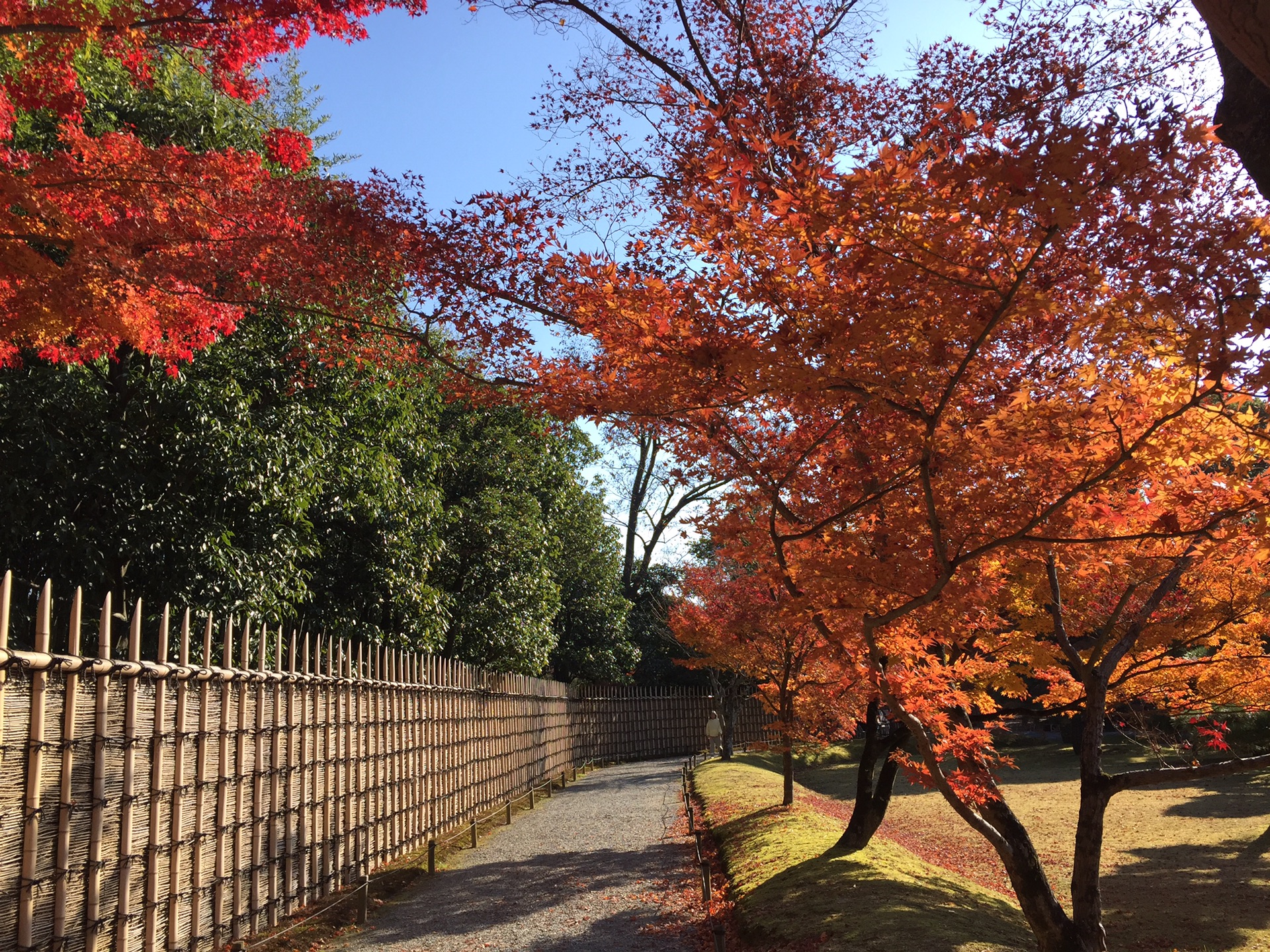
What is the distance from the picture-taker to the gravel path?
23.0ft

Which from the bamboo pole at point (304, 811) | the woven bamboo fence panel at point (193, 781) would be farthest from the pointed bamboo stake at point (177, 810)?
the bamboo pole at point (304, 811)

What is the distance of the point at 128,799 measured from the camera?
15.8 ft

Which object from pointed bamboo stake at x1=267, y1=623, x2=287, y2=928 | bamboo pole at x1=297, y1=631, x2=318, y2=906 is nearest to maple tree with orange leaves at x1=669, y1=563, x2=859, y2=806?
bamboo pole at x1=297, y1=631, x2=318, y2=906

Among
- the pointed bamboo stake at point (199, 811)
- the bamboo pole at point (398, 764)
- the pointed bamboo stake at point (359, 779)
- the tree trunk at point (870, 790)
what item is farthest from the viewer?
the tree trunk at point (870, 790)

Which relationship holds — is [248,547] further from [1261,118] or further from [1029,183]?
[1261,118]

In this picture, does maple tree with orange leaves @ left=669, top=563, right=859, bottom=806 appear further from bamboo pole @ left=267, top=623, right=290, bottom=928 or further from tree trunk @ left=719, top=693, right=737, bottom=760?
bamboo pole @ left=267, top=623, right=290, bottom=928

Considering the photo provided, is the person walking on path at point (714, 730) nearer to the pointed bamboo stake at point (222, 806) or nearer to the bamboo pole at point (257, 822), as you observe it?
Result: the bamboo pole at point (257, 822)

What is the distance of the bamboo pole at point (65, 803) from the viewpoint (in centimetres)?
420

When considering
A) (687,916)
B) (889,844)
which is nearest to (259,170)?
(687,916)

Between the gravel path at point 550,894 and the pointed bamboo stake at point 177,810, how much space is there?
6.21ft

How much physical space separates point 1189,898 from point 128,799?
1002cm

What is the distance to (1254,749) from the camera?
18.6m

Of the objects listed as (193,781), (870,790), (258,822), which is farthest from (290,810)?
(870,790)

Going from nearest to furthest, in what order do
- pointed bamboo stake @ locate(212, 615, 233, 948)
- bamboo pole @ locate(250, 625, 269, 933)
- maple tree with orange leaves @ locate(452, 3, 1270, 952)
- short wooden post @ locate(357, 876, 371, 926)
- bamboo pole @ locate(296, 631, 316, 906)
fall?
maple tree with orange leaves @ locate(452, 3, 1270, 952) → pointed bamboo stake @ locate(212, 615, 233, 948) → bamboo pole @ locate(250, 625, 269, 933) → bamboo pole @ locate(296, 631, 316, 906) → short wooden post @ locate(357, 876, 371, 926)
